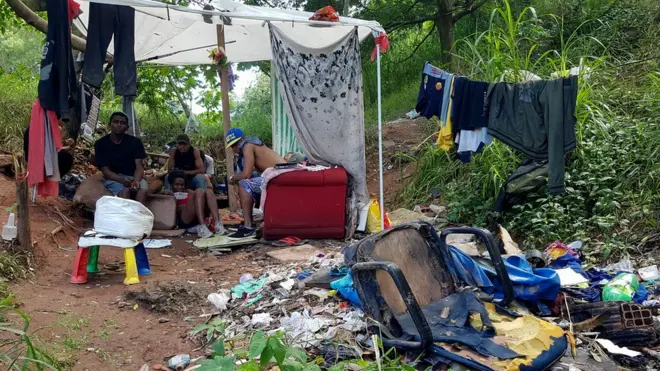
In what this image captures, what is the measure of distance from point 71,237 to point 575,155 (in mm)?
5420

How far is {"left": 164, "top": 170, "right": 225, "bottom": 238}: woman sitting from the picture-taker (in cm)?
662

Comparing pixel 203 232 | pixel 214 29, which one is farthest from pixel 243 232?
pixel 214 29

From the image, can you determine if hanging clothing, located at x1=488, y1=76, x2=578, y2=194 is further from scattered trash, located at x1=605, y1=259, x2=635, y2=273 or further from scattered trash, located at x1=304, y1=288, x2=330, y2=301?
scattered trash, located at x1=304, y1=288, x2=330, y2=301

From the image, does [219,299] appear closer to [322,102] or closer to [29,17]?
[322,102]

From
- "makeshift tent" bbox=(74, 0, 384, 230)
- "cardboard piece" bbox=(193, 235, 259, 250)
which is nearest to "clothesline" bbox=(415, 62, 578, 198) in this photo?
"makeshift tent" bbox=(74, 0, 384, 230)

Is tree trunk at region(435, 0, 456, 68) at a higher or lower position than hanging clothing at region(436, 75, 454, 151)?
higher

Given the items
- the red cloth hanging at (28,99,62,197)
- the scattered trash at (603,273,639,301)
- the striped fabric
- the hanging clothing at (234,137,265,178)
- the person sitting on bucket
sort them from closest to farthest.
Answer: the scattered trash at (603,273,639,301) < the red cloth hanging at (28,99,62,197) < the hanging clothing at (234,137,265,178) < the person sitting on bucket < the striped fabric

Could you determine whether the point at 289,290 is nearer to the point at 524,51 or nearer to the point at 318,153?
the point at 318,153

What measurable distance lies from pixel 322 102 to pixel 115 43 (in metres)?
2.34

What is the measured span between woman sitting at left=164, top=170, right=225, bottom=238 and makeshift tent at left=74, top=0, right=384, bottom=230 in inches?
75.6

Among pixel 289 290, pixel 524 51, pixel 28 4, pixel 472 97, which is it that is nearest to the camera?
pixel 289 290

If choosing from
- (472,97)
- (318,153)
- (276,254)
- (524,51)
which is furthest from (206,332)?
(524,51)

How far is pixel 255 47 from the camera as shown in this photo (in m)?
8.89

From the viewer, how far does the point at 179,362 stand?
3.41 m
